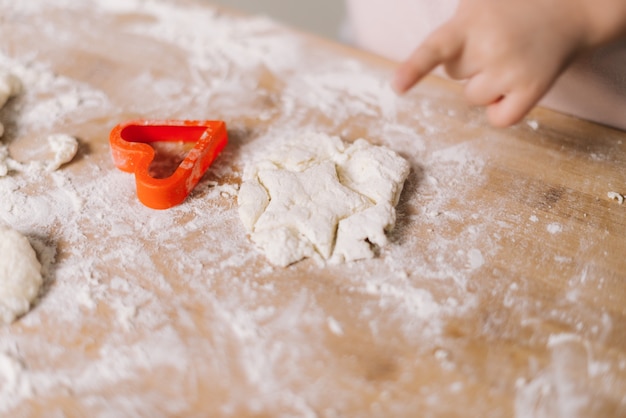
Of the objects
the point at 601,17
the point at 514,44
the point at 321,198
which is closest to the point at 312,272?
the point at 321,198

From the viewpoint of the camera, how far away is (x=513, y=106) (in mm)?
776

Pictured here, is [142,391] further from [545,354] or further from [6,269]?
[545,354]

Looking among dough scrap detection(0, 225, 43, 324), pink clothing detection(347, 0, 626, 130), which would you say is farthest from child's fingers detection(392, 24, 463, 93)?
dough scrap detection(0, 225, 43, 324)

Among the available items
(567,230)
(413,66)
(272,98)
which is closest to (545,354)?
(567,230)

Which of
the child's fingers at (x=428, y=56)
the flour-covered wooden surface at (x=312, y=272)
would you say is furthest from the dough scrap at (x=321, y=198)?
the child's fingers at (x=428, y=56)

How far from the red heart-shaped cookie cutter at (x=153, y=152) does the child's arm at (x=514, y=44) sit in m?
0.29

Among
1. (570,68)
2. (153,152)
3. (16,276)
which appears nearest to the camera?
(16,276)

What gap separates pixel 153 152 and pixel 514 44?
1.72 ft

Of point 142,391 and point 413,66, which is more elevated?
point 413,66

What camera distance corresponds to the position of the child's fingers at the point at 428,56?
0.75 m

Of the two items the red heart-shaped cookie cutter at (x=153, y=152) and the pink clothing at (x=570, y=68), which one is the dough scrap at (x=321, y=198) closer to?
the red heart-shaped cookie cutter at (x=153, y=152)

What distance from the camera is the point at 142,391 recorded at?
62 centimetres

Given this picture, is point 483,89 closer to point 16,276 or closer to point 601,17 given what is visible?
point 601,17

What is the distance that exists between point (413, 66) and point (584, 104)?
398 mm
